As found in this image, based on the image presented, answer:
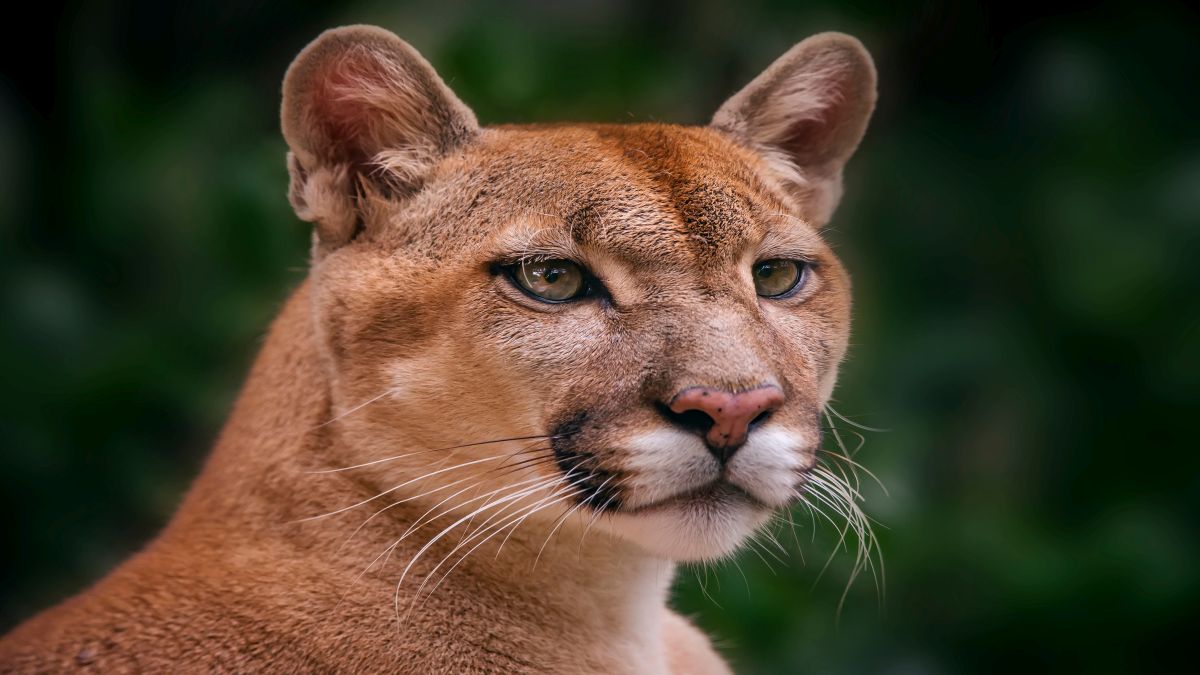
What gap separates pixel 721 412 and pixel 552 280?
0.47m

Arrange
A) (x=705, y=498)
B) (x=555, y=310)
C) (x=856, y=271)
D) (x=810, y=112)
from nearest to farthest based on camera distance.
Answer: (x=705, y=498)
(x=555, y=310)
(x=810, y=112)
(x=856, y=271)

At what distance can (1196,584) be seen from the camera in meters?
4.29

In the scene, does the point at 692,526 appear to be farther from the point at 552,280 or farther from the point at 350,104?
the point at 350,104

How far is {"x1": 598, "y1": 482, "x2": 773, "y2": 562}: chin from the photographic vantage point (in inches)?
92.9

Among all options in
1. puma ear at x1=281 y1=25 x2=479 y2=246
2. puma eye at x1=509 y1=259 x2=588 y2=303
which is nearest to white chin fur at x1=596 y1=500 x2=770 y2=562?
puma eye at x1=509 y1=259 x2=588 y2=303

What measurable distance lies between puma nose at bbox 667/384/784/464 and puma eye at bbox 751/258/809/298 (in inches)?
16.5

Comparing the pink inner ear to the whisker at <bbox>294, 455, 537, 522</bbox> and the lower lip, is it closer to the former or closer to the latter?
the whisker at <bbox>294, 455, 537, 522</bbox>

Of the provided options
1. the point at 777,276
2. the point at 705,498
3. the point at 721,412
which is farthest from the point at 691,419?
the point at 777,276

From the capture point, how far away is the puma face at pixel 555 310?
2.31 m

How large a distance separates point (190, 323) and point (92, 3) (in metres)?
1.10

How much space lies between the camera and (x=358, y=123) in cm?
266

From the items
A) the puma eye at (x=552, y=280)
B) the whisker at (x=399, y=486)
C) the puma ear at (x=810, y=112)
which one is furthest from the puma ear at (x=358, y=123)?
the puma ear at (x=810, y=112)

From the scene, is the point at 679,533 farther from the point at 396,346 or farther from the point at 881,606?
the point at 881,606

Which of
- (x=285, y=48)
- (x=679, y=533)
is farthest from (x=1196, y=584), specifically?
(x=285, y=48)
